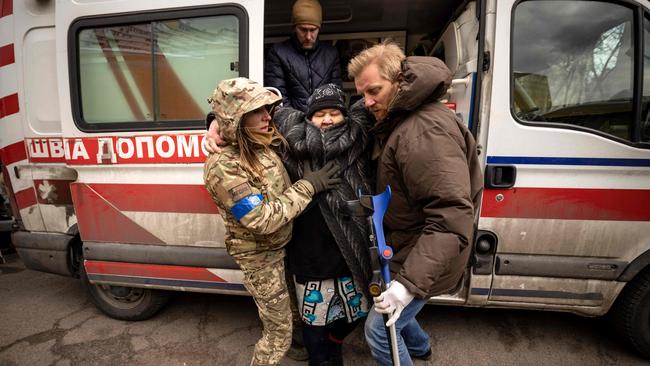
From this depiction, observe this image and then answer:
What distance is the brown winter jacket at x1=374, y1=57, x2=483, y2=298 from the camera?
1286 mm

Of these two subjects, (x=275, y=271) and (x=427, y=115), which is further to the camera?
(x=275, y=271)

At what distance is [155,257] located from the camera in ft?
8.09

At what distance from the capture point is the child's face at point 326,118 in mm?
1602

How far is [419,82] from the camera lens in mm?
1344

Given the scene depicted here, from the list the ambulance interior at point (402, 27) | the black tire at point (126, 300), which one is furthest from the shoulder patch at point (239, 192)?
the black tire at point (126, 300)

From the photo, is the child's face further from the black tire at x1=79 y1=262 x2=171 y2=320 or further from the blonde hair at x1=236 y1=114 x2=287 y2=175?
the black tire at x1=79 y1=262 x2=171 y2=320

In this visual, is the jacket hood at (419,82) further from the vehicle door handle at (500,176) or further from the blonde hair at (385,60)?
the vehicle door handle at (500,176)

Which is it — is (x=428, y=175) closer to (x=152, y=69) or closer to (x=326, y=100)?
(x=326, y=100)

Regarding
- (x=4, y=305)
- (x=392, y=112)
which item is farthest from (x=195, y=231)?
→ (x=4, y=305)

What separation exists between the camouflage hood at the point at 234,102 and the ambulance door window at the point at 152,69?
69cm

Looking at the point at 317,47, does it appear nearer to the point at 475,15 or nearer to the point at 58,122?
the point at 475,15

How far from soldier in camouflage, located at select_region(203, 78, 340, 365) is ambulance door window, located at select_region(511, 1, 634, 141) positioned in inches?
51.4

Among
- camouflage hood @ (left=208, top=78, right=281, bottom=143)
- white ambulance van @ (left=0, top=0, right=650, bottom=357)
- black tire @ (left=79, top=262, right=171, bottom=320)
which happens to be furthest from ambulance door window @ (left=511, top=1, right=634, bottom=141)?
black tire @ (left=79, top=262, right=171, bottom=320)

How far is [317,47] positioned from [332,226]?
166 centimetres
